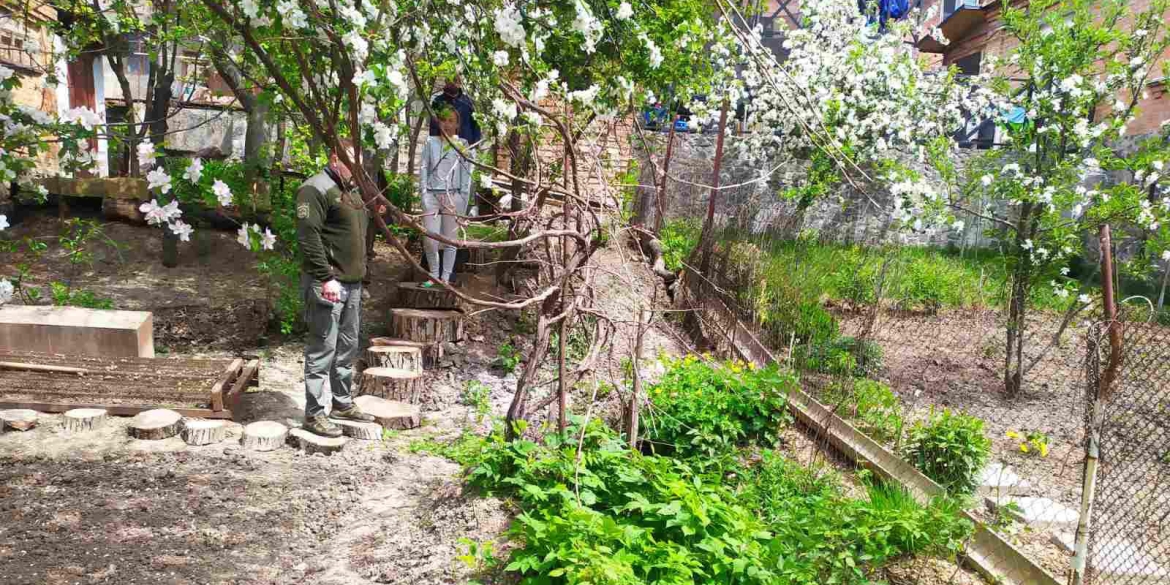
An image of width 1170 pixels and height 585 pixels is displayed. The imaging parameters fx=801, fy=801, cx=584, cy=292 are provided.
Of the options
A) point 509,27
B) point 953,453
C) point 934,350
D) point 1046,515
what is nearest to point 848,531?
point 953,453

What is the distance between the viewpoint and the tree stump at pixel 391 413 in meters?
5.65

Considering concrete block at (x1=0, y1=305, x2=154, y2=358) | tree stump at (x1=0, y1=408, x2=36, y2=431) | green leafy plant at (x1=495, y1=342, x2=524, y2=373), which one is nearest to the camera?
tree stump at (x1=0, y1=408, x2=36, y2=431)

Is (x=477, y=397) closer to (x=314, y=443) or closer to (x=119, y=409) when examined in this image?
(x=314, y=443)

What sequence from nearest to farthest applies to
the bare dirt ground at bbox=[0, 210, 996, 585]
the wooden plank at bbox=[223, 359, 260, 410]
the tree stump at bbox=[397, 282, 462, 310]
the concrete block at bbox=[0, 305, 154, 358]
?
1. the bare dirt ground at bbox=[0, 210, 996, 585]
2. the wooden plank at bbox=[223, 359, 260, 410]
3. the concrete block at bbox=[0, 305, 154, 358]
4. the tree stump at bbox=[397, 282, 462, 310]

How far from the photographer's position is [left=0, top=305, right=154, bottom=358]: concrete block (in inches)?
235

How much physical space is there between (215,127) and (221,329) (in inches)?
222

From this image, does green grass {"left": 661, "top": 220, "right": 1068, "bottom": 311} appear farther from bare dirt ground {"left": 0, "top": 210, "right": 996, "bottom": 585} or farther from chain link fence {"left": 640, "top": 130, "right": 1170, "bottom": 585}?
bare dirt ground {"left": 0, "top": 210, "right": 996, "bottom": 585}

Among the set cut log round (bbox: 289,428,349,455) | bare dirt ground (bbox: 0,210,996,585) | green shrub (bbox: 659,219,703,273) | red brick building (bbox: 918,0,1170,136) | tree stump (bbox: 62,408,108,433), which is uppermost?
red brick building (bbox: 918,0,1170,136)

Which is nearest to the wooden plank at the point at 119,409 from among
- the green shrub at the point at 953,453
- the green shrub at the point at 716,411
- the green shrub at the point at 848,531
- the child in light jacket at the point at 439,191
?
the child in light jacket at the point at 439,191

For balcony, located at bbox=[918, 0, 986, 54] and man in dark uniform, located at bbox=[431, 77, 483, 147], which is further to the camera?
balcony, located at bbox=[918, 0, 986, 54]

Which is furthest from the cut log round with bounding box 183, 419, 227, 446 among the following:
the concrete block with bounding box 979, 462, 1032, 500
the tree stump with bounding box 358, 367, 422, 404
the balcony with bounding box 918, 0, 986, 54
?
the balcony with bounding box 918, 0, 986, 54

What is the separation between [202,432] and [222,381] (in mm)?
607

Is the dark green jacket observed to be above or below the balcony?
below

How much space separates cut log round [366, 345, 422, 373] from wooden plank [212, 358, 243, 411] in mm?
1006
